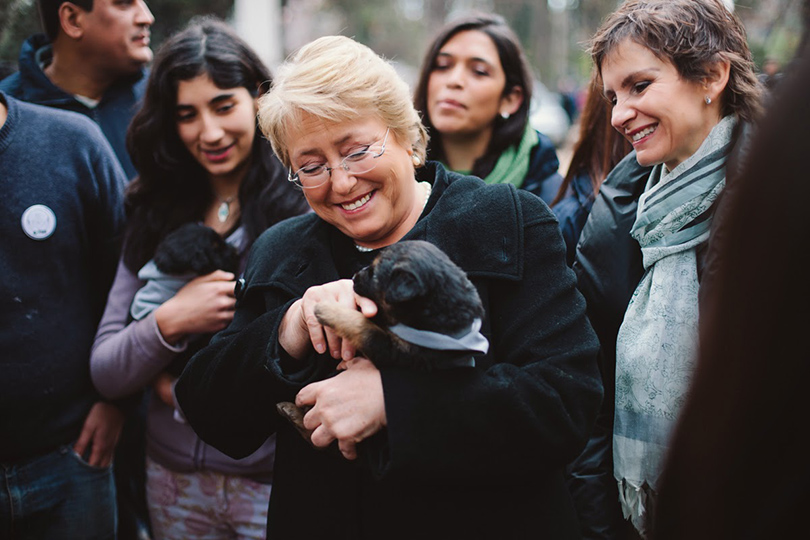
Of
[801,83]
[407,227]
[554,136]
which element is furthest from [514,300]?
[554,136]

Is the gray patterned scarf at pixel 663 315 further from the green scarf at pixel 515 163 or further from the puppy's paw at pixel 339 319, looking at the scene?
the green scarf at pixel 515 163

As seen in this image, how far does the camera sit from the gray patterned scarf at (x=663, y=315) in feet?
7.54

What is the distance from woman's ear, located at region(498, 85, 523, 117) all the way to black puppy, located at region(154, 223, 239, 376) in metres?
2.33

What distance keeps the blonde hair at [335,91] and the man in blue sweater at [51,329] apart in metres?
1.49

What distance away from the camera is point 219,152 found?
3359 millimetres

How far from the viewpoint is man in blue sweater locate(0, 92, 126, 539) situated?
299cm

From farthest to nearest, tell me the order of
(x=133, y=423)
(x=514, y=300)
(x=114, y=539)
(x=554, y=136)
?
(x=554, y=136) < (x=133, y=423) < (x=114, y=539) < (x=514, y=300)

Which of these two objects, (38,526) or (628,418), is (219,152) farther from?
(628,418)

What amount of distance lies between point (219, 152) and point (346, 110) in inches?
58.2

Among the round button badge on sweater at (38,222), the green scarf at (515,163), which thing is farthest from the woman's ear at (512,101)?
the round button badge on sweater at (38,222)

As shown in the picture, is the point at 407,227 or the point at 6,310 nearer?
the point at 407,227

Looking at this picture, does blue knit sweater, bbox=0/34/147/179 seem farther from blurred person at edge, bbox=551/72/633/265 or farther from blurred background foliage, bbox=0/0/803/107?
blurred background foliage, bbox=0/0/803/107

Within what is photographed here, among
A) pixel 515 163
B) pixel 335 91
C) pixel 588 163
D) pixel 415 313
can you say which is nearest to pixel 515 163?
pixel 515 163

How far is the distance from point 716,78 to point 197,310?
2413mm
